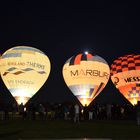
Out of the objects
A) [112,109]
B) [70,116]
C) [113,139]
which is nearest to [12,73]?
[70,116]

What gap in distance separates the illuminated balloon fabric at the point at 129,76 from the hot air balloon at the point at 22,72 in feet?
26.9

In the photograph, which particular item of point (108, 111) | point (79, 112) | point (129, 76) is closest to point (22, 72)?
point (129, 76)

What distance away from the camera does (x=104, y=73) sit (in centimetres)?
4434

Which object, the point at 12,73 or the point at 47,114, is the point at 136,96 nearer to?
the point at 47,114

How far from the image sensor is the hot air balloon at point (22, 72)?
41.3 m

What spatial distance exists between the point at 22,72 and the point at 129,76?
446 inches

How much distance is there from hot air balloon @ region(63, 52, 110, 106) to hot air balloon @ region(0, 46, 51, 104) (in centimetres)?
302

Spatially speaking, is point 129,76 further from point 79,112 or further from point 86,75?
point 79,112

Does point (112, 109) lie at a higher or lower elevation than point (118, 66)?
lower

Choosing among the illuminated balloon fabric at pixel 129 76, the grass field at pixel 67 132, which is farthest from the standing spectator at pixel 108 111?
the illuminated balloon fabric at pixel 129 76

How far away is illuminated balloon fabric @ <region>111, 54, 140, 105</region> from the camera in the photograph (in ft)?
136

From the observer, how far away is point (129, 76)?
42250 mm

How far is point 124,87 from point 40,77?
356 inches

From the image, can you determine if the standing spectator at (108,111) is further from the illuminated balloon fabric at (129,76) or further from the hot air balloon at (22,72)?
the hot air balloon at (22,72)
